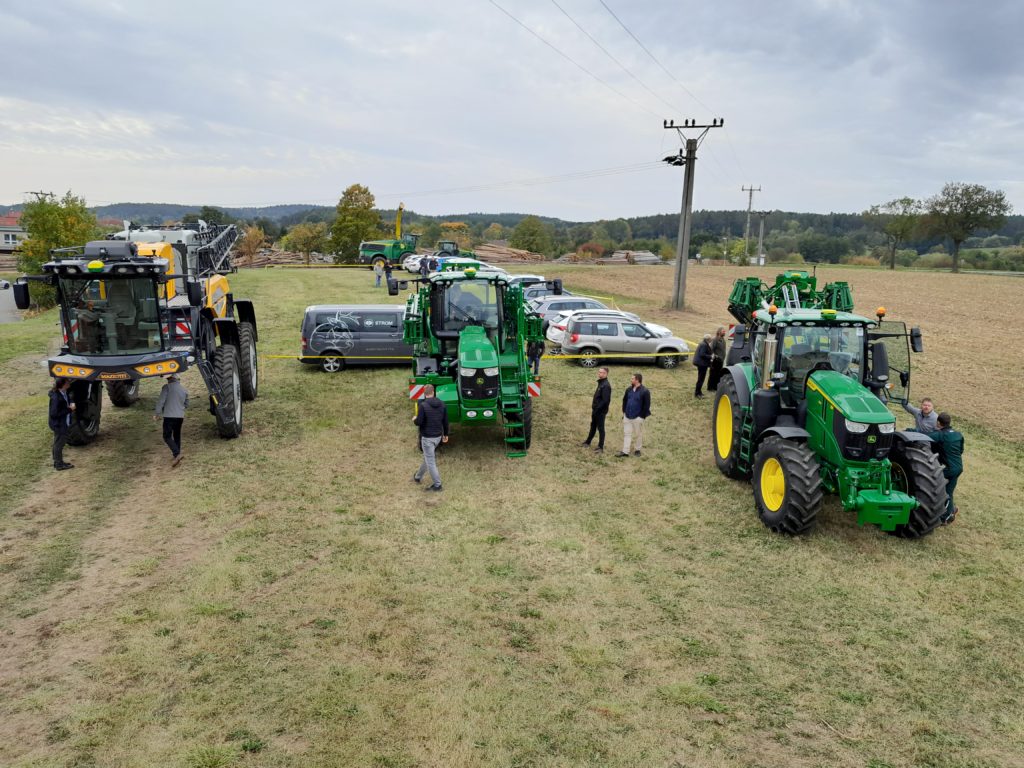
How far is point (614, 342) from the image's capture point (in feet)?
63.4

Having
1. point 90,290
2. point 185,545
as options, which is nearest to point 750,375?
point 185,545

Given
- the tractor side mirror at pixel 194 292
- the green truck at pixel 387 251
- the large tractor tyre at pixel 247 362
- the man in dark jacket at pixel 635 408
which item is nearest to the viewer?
the tractor side mirror at pixel 194 292

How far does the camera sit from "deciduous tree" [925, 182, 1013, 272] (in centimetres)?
6994

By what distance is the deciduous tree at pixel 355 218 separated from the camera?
58.6 meters

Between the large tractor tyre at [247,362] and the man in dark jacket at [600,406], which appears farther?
the large tractor tyre at [247,362]

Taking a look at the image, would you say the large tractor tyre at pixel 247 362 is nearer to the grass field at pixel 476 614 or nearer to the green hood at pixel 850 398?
the grass field at pixel 476 614

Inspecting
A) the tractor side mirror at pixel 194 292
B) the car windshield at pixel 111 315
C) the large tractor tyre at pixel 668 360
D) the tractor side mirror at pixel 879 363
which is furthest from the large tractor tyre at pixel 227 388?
the large tractor tyre at pixel 668 360

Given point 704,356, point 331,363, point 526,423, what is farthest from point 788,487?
point 331,363

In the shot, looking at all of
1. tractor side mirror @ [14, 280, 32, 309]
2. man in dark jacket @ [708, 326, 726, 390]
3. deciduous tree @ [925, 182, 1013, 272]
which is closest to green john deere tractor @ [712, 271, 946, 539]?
man in dark jacket @ [708, 326, 726, 390]

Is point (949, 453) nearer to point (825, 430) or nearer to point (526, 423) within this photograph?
point (825, 430)

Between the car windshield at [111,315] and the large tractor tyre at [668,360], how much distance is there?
13.2 meters

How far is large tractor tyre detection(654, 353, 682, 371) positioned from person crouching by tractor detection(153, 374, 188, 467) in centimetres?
1290

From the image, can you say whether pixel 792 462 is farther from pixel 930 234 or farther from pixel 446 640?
pixel 930 234

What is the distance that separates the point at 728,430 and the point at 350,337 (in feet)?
34.0
